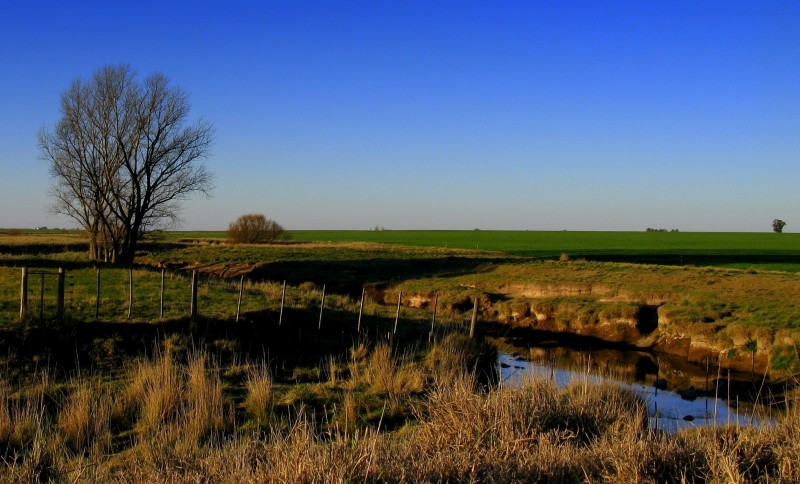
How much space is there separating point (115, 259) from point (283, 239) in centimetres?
5772

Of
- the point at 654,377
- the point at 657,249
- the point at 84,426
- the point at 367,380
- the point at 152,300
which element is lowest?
the point at 654,377

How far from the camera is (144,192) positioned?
43.5 m

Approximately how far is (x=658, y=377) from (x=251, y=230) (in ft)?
244

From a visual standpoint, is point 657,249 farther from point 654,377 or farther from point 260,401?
point 260,401

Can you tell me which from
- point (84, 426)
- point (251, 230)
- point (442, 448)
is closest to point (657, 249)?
point (251, 230)

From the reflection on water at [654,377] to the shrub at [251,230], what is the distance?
68029 mm

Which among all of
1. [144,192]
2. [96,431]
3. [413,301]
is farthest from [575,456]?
[144,192]

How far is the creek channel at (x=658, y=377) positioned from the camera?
14.3 metres

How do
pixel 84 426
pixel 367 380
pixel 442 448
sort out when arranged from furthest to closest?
pixel 367 380
pixel 84 426
pixel 442 448

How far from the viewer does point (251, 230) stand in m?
88.0

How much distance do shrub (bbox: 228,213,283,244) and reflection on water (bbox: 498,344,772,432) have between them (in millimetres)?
68029

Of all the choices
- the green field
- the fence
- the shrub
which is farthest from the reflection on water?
the shrub

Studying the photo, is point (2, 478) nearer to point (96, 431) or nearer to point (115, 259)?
point (96, 431)

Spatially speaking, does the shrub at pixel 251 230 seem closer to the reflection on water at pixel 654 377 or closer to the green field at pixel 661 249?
the green field at pixel 661 249
